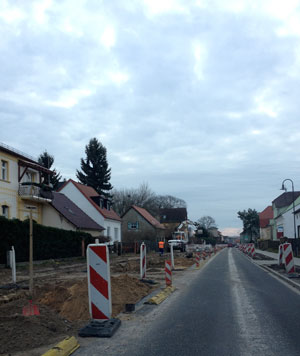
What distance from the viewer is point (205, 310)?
9.00 metres

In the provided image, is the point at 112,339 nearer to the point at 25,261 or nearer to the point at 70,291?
the point at 70,291

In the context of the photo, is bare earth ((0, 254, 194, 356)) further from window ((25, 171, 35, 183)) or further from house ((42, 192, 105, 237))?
house ((42, 192, 105, 237))

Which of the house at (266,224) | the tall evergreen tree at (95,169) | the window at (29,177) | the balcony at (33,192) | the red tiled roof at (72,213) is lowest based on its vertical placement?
the house at (266,224)

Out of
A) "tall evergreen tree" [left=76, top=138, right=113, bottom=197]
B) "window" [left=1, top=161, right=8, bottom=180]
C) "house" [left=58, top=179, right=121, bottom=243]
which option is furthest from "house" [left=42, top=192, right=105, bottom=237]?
"tall evergreen tree" [left=76, top=138, right=113, bottom=197]

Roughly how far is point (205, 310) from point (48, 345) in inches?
163

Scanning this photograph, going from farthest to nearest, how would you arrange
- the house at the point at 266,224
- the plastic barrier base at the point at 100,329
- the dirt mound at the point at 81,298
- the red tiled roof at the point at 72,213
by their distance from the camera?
the house at the point at 266,224
the red tiled roof at the point at 72,213
the dirt mound at the point at 81,298
the plastic barrier base at the point at 100,329

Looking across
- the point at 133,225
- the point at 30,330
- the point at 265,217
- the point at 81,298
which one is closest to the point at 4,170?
the point at 81,298

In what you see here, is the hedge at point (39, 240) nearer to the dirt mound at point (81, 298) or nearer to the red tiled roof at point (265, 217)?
the dirt mound at point (81, 298)

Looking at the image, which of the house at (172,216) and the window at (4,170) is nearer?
the window at (4,170)

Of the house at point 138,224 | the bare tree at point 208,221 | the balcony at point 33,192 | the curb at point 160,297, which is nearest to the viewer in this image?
the curb at point 160,297

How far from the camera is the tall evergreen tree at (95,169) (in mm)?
69688

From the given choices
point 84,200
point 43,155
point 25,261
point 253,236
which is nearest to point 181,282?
point 25,261

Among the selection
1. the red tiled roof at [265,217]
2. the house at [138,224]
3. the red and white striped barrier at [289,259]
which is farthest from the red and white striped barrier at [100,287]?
the red tiled roof at [265,217]

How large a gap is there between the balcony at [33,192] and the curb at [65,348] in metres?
27.6
